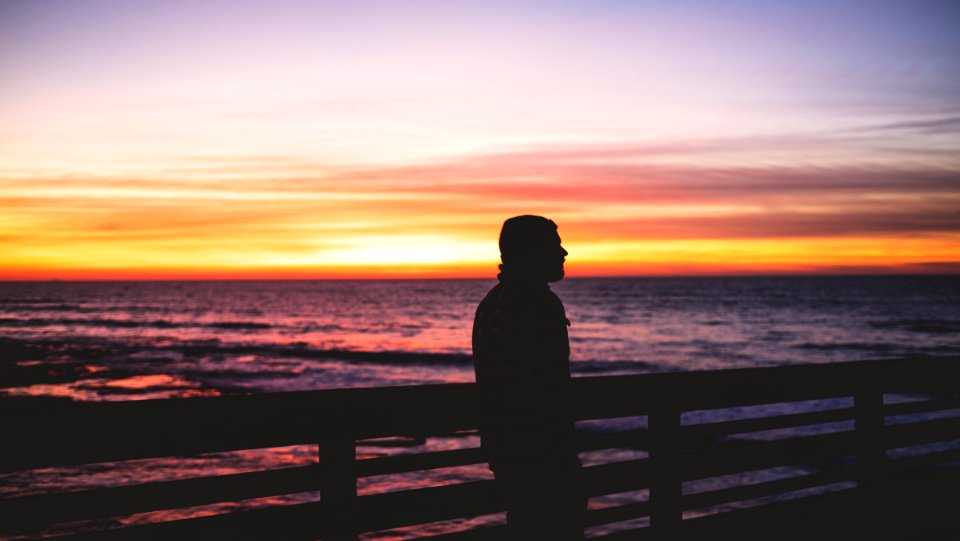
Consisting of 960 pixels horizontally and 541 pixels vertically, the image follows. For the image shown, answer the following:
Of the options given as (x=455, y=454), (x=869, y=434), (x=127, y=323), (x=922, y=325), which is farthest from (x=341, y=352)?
(x=922, y=325)

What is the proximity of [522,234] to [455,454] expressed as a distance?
113 centimetres

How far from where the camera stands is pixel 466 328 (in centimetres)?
5097

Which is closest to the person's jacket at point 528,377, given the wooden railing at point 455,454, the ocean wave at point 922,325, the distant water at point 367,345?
the wooden railing at point 455,454

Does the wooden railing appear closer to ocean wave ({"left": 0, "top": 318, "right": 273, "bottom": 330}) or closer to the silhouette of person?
the silhouette of person

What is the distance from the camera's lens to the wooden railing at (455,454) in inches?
94.2

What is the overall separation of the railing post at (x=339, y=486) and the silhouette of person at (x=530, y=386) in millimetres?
577

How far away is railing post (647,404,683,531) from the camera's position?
12.0 ft

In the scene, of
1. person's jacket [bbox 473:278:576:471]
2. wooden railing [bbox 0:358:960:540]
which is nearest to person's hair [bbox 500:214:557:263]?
person's jacket [bbox 473:278:576:471]

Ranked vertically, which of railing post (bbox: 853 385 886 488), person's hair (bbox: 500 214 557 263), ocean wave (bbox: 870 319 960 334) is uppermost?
person's hair (bbox: 500 214 557 263)

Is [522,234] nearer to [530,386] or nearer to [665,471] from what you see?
[530,386]

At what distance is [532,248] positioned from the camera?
2590 mm

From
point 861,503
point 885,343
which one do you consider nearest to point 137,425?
point 861,503

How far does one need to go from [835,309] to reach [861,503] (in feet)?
223

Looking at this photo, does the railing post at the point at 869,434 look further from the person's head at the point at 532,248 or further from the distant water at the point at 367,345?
the distant water at the point at 367,345
